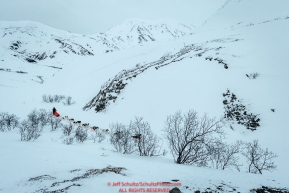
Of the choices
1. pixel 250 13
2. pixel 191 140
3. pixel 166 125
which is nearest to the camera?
pixel 191 140

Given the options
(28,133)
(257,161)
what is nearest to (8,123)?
(28,133)

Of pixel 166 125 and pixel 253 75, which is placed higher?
pixel 253 75

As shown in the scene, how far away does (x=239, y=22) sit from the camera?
43.9 meters

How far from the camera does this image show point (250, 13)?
45000mm

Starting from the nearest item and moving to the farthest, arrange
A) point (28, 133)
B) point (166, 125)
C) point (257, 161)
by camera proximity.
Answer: point (257, 161), point (28, 133), point (166, 125)

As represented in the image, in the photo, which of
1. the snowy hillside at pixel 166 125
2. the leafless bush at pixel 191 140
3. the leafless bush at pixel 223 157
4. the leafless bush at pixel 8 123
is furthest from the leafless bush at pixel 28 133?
the leafless bush at pixel 223 157

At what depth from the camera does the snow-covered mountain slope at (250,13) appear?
37628mm

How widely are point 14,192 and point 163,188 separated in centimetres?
447

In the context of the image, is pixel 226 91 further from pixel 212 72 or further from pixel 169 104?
Answer: pixel 169 104

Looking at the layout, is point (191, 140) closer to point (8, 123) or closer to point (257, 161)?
point (257, 161)

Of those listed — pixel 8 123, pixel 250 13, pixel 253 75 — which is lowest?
pixel 8 123

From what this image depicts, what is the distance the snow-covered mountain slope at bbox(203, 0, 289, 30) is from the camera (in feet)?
123

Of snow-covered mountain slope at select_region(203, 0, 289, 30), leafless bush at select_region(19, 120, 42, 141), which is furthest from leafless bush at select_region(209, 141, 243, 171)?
snow-covered mountain slope at select_region(203, 0, 289, 30)

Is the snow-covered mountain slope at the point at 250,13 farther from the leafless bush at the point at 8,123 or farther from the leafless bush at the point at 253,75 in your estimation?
the leafless bush at the point at 8,123
